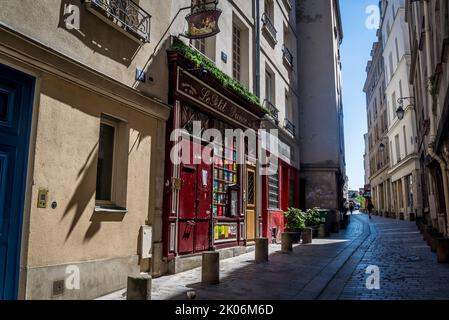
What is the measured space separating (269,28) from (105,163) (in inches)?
395

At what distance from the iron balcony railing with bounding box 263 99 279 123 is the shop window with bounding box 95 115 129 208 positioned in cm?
795

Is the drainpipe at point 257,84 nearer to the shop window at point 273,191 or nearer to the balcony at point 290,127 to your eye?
the shop window at point 273,191

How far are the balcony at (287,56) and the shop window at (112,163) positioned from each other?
37.8ft

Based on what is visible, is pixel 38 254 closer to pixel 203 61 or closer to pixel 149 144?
pixel 149 144

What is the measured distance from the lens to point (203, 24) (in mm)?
8203

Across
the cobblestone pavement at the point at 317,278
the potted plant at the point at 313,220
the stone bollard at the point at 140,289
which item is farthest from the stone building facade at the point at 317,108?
the stone bollard at the point at 140,289

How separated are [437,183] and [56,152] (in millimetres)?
13637

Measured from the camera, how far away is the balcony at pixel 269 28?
45.8ft

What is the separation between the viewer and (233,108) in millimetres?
10766

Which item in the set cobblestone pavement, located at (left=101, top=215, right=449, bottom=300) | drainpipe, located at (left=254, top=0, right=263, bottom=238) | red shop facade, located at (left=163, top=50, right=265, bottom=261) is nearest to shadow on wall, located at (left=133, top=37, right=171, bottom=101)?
red shop facade, located at (left=163, top=50, right=265, bottom=261)

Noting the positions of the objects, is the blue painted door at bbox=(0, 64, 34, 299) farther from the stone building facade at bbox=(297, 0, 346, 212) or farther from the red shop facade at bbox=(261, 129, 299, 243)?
the stone building facade at bbox=(297, 0, 346, 212)

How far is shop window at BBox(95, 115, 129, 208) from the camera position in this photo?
653 cm

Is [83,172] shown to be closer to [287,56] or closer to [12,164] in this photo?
[12,164]

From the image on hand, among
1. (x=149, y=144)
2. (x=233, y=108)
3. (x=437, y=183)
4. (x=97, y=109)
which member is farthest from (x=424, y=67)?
(x=97, y=109)
